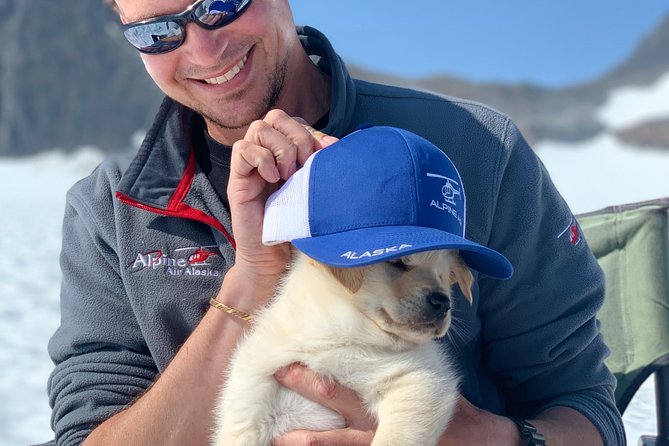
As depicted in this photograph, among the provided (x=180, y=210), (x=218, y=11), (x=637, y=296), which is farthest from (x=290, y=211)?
(x=637, y=296)

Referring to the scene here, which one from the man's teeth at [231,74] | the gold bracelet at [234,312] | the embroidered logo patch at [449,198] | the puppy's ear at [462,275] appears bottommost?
the gold bracelet at [234,312]

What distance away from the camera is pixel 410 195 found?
1.59m

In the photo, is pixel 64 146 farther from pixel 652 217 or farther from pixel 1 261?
pixel 652 217

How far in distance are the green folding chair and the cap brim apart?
1386 millimetres

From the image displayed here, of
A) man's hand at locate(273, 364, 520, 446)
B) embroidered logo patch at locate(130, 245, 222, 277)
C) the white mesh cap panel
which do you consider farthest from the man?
the white mesh cap panel

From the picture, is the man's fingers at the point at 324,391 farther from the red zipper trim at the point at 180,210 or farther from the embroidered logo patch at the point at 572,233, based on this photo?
the embroidered logo patch at the point at 572,233

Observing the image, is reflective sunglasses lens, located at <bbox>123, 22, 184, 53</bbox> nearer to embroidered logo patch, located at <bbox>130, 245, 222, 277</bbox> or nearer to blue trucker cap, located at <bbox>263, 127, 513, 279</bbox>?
embroidered logo patch, located at <bbox>130, 245, 222, 277</bbox>

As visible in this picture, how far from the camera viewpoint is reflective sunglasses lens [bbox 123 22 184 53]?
6.79 feet

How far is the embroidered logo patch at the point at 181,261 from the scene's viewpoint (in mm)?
2160

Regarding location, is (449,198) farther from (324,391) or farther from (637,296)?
(637,296)

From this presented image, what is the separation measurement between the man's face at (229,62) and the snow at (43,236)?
1944 millimetres

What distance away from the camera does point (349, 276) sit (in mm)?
1691

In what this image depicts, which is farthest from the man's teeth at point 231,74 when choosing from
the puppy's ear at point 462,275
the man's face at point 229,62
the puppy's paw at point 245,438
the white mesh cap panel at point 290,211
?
the puppy's paw at point 245,438

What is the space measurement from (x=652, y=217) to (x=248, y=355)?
168 cm
